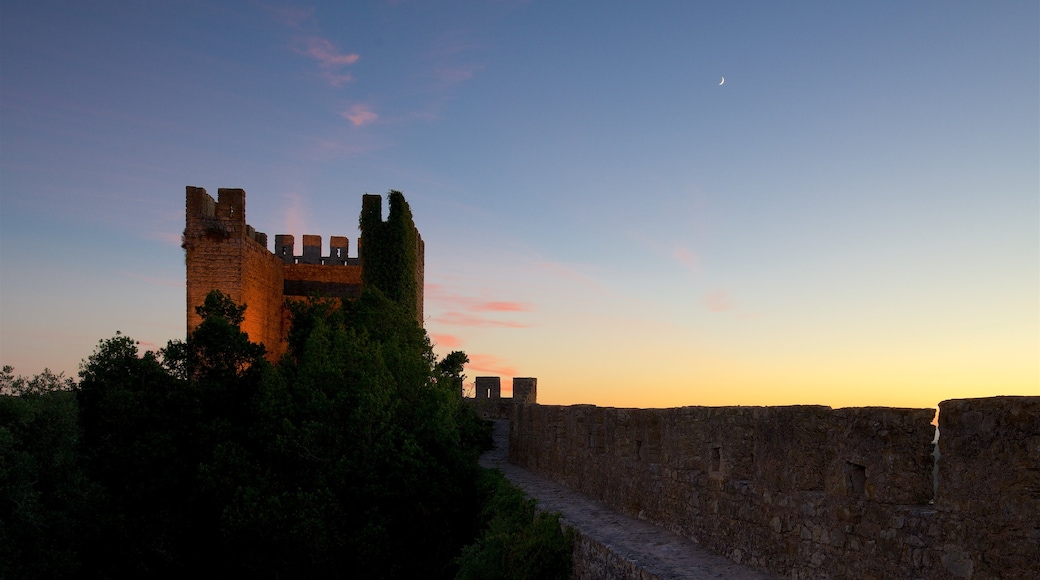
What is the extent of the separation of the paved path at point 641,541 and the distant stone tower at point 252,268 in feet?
36.6

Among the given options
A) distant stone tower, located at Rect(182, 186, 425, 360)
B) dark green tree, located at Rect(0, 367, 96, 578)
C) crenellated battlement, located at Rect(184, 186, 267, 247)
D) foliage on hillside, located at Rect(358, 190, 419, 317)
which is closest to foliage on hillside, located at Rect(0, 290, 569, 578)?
dark green tree, located at Rect(0, 367, 96, 578)

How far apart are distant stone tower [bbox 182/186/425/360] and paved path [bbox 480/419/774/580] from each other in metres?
11.2

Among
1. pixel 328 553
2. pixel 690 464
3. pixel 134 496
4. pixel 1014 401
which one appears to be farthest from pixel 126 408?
pixel 1014 401

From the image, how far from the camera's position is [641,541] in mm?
8164

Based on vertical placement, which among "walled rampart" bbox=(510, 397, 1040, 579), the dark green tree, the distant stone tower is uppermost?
the distant stone tower

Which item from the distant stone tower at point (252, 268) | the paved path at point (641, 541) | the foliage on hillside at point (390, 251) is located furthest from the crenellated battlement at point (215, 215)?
the paved path at point (641, 541)

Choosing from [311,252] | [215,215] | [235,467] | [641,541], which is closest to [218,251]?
[215,215]

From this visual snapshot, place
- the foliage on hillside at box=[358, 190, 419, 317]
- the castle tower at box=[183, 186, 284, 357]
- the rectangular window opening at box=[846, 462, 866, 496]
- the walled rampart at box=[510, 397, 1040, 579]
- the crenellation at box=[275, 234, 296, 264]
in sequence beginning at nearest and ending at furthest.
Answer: the walled rampart at box=[510, 397, 1040, 579] < the rectangular window opening at box=[846, 462, 866, 496] < the castle tower at box=[183, 186, 284, 357] < the foliage on hillside at box=[358, 190, 419, 317] < the crenellation at box=[275, 234, 296, 264]

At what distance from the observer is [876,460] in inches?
208

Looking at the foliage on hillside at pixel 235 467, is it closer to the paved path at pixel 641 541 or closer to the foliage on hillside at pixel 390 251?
the paved path at pixel 641 541

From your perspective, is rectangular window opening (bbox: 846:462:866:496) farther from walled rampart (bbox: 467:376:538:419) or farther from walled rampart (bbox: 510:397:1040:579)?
walled rampart (bbox: 467:376:538:419)

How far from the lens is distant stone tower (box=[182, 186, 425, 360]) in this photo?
73.9 ft

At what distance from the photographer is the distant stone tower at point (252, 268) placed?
2253 cm

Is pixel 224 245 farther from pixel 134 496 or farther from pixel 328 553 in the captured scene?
pixel 328 553
